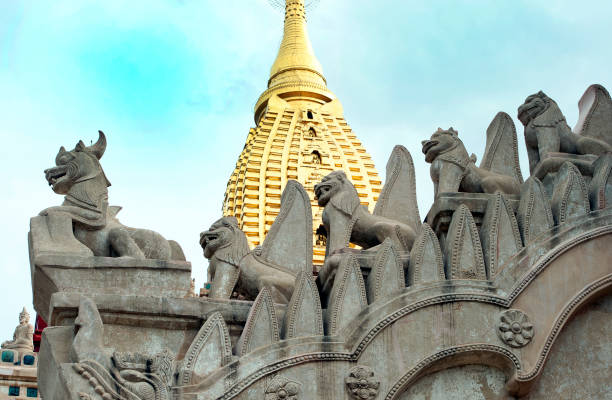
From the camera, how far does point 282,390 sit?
15836mm

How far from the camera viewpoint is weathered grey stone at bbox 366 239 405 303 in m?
16.9

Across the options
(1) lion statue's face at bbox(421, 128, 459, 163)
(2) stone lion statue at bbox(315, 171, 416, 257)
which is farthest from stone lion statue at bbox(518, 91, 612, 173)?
(2) stone lion statue at bbox(315, 171, 416, 257)

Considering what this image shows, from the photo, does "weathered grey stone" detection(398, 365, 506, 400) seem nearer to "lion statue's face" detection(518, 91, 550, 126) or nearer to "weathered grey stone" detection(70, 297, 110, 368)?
"weathered grey stone" detection(70, 297, 110, 368)

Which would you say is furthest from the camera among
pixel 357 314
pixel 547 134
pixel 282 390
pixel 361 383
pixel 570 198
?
pixel 547 134

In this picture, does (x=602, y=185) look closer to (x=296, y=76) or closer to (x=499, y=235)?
(x=499, y=235)

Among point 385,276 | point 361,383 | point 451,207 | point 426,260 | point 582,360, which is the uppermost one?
point 451,207

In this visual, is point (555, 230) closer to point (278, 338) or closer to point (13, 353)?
point (278, 338)

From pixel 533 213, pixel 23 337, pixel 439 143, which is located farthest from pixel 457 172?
pixel 23 337

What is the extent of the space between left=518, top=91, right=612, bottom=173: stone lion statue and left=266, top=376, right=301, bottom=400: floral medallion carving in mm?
5555

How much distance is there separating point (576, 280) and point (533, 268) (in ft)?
2.01

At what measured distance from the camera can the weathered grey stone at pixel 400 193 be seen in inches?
747

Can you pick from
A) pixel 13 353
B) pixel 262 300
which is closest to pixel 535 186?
pixel 262 300

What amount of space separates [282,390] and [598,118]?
7263 mm

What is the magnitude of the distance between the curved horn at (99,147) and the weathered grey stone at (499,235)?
17.5 ft
